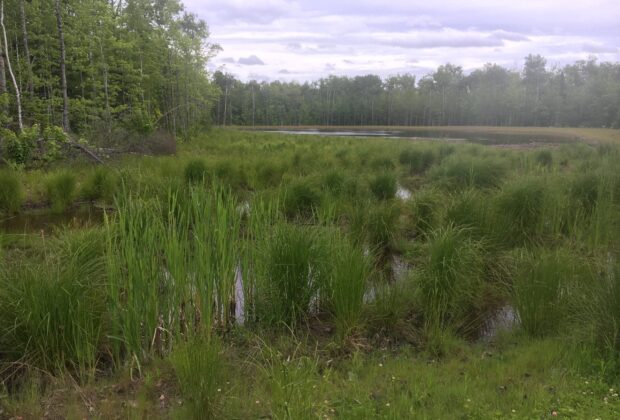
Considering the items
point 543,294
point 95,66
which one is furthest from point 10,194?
point 95,66

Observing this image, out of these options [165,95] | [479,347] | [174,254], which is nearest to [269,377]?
[174,254]

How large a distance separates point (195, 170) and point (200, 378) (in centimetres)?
943

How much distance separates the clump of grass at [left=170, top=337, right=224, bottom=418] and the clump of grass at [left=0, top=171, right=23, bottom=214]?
8.30 m

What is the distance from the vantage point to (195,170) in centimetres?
1212

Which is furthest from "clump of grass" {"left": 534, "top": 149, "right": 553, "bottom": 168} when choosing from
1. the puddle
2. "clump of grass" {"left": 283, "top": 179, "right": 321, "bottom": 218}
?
the puddle

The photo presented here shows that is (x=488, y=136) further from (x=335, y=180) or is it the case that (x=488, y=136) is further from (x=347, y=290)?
(x=347, y=290)

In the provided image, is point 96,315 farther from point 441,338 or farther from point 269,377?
point 441,338

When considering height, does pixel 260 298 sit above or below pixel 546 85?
below

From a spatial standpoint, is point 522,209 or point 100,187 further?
point 100,187

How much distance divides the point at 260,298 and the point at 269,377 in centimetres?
155

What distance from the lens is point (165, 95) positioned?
127 feet

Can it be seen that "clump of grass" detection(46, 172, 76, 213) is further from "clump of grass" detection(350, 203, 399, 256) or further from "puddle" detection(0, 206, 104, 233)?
"clump of grass" detection(350, 203, 399, 256)

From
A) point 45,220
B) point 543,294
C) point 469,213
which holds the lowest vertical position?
point 45,220

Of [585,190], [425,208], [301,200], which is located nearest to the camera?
[425,208]
